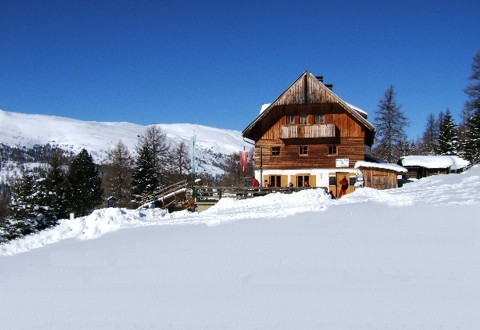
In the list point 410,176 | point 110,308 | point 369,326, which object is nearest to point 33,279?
point 110,308

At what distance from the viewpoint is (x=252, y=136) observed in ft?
109

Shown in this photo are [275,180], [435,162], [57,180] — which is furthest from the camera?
[57,180]

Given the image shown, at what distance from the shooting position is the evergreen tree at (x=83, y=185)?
167 feet

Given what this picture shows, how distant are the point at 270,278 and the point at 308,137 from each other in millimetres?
25860

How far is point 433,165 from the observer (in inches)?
1563

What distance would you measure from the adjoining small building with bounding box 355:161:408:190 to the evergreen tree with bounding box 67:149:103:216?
33.5 m

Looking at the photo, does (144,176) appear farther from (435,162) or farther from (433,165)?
(435,162)

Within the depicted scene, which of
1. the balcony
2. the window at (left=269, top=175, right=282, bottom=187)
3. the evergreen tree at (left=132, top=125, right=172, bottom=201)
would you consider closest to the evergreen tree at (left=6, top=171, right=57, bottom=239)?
the evergreen tree at (left=132, top=125, right=172, bottom=201)

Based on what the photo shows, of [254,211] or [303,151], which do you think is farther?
[303,151]

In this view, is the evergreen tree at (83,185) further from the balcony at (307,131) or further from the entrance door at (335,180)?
the entrance door at (335,180)

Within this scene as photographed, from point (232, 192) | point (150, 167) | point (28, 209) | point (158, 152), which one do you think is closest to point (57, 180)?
point (150, 167)

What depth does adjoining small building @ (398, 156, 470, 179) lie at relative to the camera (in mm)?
39531

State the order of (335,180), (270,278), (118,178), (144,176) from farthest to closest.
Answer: (118,178)
(144,176)
(335,180)
(270,278)

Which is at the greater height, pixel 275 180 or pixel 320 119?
pixel 320 119
